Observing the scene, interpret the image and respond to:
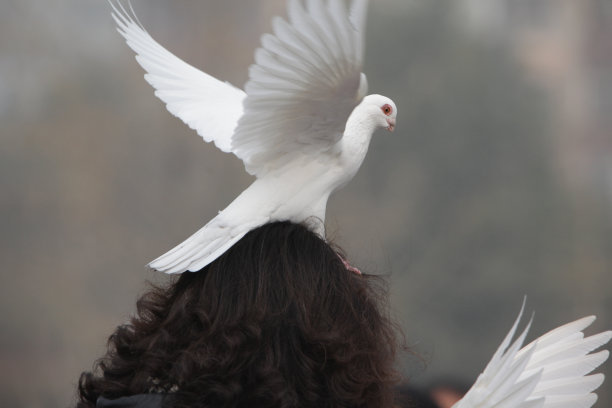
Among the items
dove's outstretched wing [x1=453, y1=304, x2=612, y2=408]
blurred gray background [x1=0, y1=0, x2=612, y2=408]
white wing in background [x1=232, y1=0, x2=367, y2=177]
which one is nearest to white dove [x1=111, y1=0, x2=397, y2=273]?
white wing in background [x1=232, y1=0, x2=367, y2=177]

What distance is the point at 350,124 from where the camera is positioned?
4.17ft

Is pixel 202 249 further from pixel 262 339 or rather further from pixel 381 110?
pixel 381 110

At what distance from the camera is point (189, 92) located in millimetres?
1397

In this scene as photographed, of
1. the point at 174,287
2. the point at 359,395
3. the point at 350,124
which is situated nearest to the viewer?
the point at 359,395

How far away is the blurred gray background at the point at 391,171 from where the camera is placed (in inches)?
133

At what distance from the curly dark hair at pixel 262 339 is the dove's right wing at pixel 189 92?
0.47m

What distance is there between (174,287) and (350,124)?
48cm

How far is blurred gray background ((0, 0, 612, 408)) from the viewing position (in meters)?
3.37

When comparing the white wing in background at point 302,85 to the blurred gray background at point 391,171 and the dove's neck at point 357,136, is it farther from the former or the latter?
the blurred gray background at point 391,171

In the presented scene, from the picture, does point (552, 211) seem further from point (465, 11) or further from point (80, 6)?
point (80, 6)

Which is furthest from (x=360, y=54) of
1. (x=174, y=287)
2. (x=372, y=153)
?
(x=372, y=153)

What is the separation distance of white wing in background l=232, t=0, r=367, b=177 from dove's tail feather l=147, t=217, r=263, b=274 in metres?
0.13

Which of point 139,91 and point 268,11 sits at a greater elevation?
point 268,11

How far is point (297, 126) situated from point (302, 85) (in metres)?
0.07
